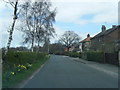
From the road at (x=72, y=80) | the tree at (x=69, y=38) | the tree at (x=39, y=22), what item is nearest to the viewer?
the road at (x=72, y=80)

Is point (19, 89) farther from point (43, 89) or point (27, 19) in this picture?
point (27, 19)

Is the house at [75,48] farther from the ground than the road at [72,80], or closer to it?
farther from the ground

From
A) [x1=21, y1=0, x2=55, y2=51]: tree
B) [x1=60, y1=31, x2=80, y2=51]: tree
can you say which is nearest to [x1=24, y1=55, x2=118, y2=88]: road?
[x1=21, y1=0, x2=55, y2=51]: tree

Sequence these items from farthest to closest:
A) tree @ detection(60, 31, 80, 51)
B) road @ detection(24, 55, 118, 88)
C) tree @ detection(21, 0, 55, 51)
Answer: tree @ detection(60, 31, 80, 51), tree @ detection(21, 0, 55, 51), road @ detection(24, 55, 118, 88)

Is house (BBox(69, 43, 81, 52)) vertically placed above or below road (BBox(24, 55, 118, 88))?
above

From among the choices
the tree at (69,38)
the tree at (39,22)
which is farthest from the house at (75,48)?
the tree at (39,22)

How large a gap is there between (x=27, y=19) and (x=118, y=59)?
63.9 ft

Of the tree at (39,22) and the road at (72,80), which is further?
the tree at (39,22)

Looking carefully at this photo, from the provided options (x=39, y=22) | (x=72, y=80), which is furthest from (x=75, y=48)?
(x=72, y=80)

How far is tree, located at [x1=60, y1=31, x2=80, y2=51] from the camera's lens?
366 ft

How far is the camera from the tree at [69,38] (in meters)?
111

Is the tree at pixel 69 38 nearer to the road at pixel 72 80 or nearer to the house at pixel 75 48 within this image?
the house at pixel 75 48

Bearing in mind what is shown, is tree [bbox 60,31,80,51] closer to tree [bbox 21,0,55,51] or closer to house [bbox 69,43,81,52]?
house [bbox 69,43,81,52]

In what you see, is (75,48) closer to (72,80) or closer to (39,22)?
(39,22)
